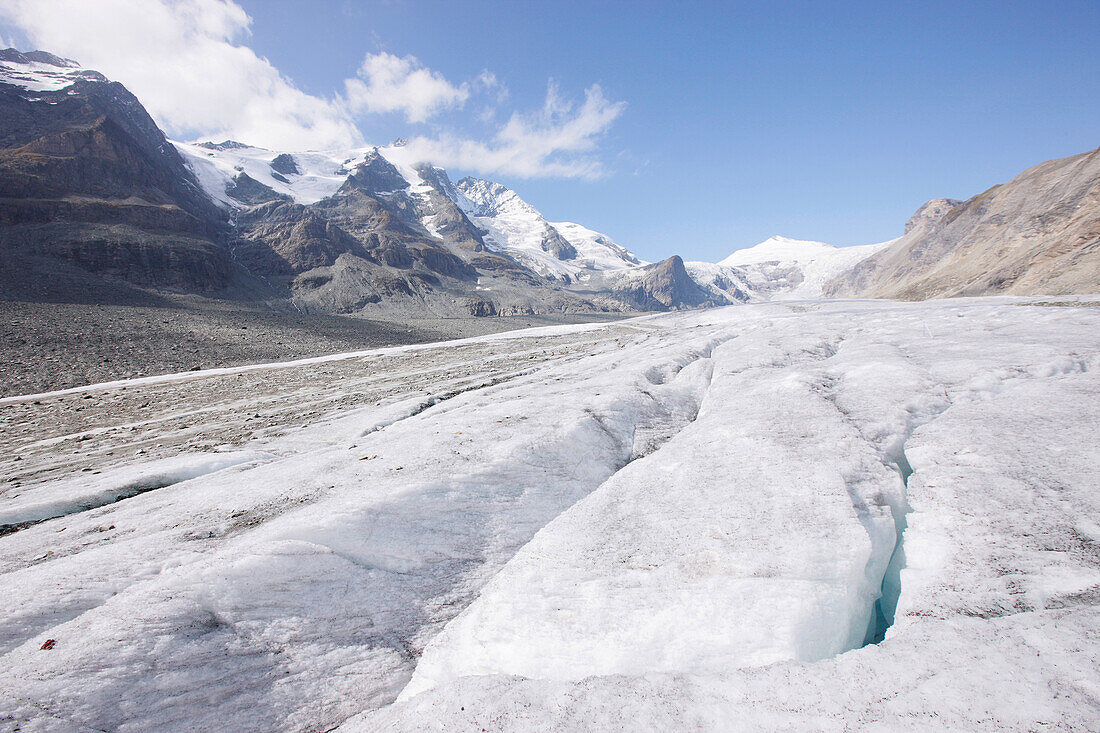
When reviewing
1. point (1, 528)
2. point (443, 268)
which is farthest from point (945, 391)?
point (443, 268)

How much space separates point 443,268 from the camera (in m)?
156

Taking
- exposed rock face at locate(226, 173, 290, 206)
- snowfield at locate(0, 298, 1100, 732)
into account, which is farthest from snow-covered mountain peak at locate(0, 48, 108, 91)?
snowfield at locate(0, 298, 1100, 732)

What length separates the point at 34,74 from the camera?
12225 cm

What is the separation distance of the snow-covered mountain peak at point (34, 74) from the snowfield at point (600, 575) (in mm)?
170019

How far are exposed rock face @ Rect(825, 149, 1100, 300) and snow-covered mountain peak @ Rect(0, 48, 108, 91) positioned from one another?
202 meters

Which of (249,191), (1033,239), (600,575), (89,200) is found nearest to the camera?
(600,575)

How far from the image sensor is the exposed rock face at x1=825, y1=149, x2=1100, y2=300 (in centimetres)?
5206

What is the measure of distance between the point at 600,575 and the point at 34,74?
205960 millimetres

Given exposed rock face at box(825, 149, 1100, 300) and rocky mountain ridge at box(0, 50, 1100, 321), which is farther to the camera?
Answer: rocky mountain ridge at box(0, 50, 1100, 321)

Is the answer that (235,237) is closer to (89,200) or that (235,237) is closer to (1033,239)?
(89,200)

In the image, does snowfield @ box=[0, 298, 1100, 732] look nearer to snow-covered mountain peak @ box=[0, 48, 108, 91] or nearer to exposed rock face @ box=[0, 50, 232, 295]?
exposed rock face @ box=[0, 50, 232, 295]

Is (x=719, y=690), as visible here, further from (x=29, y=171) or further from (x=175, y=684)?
(x=29, y=171)

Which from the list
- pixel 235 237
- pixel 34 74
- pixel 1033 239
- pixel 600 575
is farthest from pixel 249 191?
pixel 1033 239

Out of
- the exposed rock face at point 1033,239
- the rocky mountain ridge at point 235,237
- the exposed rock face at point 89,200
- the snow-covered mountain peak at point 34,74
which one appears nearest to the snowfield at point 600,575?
the exposed rock face at point 1033,239
